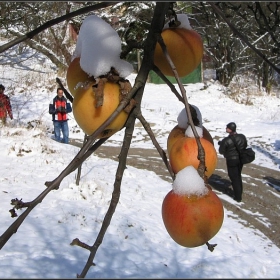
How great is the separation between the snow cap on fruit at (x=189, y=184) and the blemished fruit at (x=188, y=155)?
0.04m

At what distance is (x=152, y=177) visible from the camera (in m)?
5.30

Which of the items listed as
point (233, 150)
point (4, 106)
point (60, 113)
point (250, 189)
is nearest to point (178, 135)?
point (233, 150)

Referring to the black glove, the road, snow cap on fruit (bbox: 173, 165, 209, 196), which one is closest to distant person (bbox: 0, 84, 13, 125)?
the black glove

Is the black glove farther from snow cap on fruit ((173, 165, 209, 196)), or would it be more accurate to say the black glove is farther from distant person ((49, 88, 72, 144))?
snow cap on fruit ((173, 165, 209, 196))

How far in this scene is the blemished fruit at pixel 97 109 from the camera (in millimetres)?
591

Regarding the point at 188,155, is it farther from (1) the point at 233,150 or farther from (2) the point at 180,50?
(1) the point at 233,150

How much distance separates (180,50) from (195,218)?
30cm

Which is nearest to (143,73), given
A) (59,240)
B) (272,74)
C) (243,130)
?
(59,240)

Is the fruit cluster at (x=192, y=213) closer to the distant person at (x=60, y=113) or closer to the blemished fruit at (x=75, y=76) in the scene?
the blemished fruit at (x=75, y=76)

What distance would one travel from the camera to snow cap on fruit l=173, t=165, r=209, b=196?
0.56 metres

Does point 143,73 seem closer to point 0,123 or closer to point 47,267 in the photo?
point 47,267

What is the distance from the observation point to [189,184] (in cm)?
56

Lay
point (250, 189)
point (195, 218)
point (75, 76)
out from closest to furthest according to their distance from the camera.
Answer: point (195, 218), point (75, 76), point (250, 189)

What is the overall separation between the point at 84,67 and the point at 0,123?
600 cm
